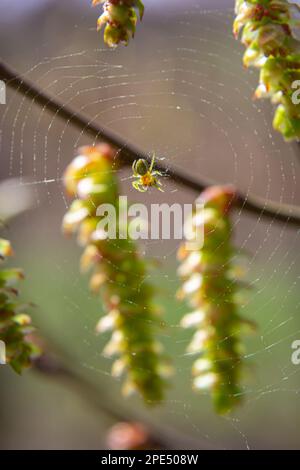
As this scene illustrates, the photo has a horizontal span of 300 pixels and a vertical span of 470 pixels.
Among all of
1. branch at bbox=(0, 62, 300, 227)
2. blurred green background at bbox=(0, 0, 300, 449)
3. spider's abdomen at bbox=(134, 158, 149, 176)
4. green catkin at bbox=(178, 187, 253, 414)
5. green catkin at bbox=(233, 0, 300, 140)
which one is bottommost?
blurred green background at bbox=(0, 0, 300, 449)

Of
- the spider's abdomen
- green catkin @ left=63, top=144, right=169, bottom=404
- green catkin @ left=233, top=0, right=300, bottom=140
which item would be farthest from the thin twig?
green catkin @ left=233, top=0, right=300, bottom=140

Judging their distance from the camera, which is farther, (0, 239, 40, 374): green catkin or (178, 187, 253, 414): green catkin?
(178, 187, 253, 414): green catkin

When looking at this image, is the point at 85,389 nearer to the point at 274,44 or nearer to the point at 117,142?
the point at 117,142

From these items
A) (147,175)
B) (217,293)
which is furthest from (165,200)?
(217,293)

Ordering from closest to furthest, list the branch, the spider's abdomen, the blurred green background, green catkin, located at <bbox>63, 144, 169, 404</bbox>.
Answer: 1. the branch
2. green catkin, located at <bbox>63, 144, 169, 404</bbox>
3. the spider's abdomen
4. the blurred green background

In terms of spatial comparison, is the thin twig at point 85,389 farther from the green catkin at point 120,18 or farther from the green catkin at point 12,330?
the green catkin at point 120,18

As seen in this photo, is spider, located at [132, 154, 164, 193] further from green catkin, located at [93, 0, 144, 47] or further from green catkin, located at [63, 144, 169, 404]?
green catkin, located at [93, 0, 144, 47]
